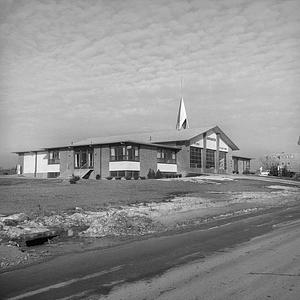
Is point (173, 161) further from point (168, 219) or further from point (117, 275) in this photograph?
point (117, 275)

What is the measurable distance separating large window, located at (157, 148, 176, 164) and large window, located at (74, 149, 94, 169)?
822 cm

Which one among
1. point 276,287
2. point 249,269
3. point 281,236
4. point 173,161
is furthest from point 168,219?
point 173,161

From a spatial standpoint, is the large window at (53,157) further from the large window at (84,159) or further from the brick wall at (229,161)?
the brick wall at (229,161)

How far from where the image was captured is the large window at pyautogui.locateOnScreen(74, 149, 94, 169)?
53.0m

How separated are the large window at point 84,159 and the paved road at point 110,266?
4049 cm

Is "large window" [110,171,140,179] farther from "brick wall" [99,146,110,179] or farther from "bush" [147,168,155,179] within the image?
"bush" [147,168,155,179]

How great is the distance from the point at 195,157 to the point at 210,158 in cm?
469

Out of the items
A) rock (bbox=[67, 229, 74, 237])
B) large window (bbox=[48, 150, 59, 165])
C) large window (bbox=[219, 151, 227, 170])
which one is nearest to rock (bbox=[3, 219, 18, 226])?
rock (bbox=[67, 229, 74, 237])

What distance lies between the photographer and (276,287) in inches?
260

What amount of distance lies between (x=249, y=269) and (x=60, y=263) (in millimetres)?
3748

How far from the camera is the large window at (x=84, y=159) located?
53.0 metres

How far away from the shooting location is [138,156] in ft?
164

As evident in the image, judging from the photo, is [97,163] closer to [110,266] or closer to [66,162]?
[66,162]

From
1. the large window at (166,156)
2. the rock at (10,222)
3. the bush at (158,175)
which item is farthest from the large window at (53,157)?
the rock at (10,222)
